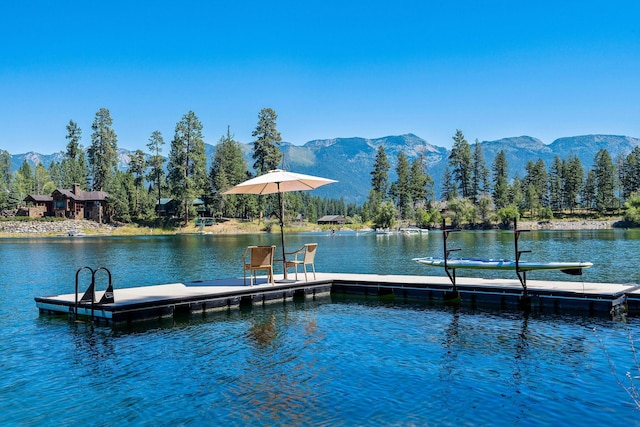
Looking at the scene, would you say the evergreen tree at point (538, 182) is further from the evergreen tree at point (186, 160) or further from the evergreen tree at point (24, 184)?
the evergreen tree at point (24, 184)

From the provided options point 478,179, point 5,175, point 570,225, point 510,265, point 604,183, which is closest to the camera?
point 510,265

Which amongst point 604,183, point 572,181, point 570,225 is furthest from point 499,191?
point 604,183

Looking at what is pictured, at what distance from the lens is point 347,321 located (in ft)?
46.5

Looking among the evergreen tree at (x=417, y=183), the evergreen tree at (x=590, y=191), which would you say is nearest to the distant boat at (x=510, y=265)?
the evergreen tree at (x=417, y=183)

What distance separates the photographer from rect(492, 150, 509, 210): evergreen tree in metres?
112

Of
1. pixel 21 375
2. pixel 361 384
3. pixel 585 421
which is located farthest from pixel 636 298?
pixel 21 375

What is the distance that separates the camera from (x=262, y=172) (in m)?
86.1

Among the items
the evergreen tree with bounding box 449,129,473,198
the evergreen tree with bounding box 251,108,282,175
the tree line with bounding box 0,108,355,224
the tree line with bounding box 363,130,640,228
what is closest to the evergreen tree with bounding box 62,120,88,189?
the tree line with bounding box 0,108,355,224

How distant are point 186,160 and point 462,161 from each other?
222ft

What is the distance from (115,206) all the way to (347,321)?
81542 mm

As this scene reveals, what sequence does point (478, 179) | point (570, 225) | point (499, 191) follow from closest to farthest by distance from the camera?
point (570, 225) < point (499, 191) < point (478, 179)

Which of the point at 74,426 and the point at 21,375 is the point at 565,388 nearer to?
the point at 74,426

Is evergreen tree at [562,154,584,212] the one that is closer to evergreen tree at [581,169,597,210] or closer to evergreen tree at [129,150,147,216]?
evergreen tree at [581,169,597,210]

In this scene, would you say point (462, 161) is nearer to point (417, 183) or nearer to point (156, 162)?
point (417, 183)
